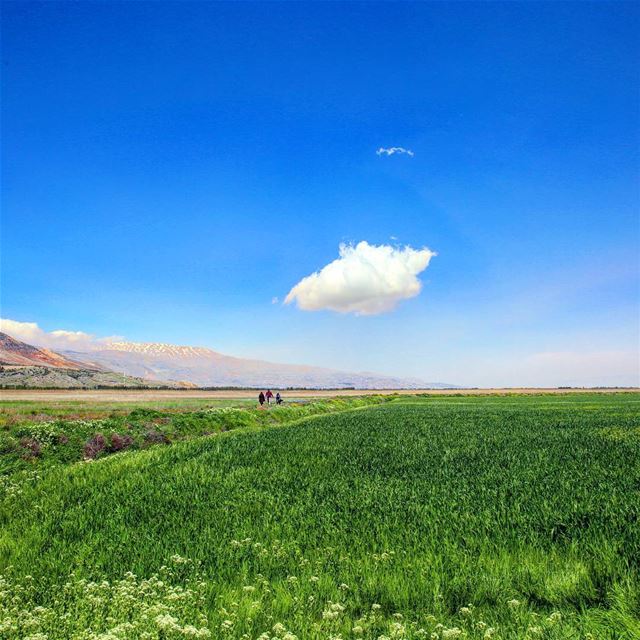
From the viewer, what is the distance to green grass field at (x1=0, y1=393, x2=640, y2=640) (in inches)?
203

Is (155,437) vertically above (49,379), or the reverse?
(49,379)

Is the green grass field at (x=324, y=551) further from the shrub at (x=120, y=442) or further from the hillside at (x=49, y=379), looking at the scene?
the hillside at (x=49, y=379)

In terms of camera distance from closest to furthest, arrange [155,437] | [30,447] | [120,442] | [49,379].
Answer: [30,447] < [120,442] < [155,437] < [49,379]

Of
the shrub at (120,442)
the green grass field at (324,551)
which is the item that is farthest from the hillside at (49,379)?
the green grass field at (324,551)

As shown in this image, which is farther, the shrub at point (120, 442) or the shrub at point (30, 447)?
the shrub at point (120, 442)

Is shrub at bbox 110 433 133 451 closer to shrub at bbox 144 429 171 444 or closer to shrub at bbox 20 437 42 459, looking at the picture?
shrub at bbox 144 429 171 444

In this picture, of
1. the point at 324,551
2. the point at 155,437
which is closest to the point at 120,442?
the point at 155,437

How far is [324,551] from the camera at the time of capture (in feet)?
23.6

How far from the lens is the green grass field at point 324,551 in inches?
203

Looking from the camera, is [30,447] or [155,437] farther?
[155,437]

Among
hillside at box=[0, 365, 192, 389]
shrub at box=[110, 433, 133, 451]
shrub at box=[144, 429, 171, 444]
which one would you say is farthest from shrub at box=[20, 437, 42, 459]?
hillside at box=[0, 365, 192, 389]

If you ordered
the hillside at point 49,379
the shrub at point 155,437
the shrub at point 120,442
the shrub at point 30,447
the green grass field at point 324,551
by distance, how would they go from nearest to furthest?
the green grass field at point 324,551 → the shrub at point 30,447 → the shrub at point 120,442 → the shrub at point 155,437 → the hillside at point 49,379

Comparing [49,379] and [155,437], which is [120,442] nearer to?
[155,437]

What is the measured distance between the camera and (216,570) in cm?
675
